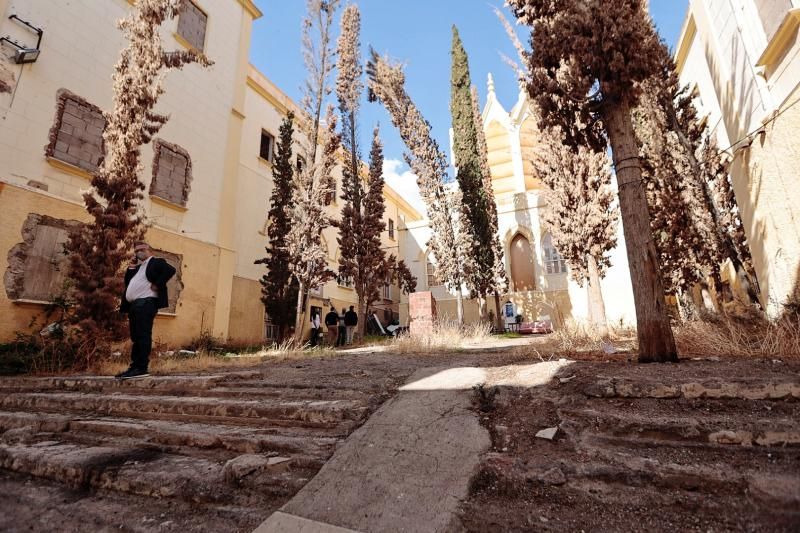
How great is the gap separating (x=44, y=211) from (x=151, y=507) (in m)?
8.79

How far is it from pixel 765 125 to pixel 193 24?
15.1 metres

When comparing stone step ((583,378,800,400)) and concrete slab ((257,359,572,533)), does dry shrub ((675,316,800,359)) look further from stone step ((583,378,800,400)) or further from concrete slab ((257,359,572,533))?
concrete slab ((257,359,572,533))

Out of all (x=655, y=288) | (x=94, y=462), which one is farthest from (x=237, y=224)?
(x=655, y=288)

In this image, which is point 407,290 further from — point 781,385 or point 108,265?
point 781,385

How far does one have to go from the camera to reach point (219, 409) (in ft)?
9.56

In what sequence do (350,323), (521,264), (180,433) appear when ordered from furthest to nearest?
(521,264)
(350,323)
(180,433)

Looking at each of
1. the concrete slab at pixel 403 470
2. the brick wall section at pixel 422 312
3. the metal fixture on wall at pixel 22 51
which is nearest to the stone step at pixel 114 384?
the concrete slab at pixel 403 470

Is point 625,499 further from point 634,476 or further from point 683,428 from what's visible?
point 683,428

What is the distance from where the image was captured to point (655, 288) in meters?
3.20

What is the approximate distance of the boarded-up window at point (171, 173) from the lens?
32.9 feet

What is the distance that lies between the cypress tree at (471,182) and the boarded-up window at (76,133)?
40.3 feet

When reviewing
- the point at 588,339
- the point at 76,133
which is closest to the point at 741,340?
the point at 588,339

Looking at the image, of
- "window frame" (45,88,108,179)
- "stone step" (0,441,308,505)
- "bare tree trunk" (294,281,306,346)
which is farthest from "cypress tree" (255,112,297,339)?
"stone step" (0,441,308,505)

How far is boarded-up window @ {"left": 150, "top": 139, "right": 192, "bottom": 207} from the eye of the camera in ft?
32.9
